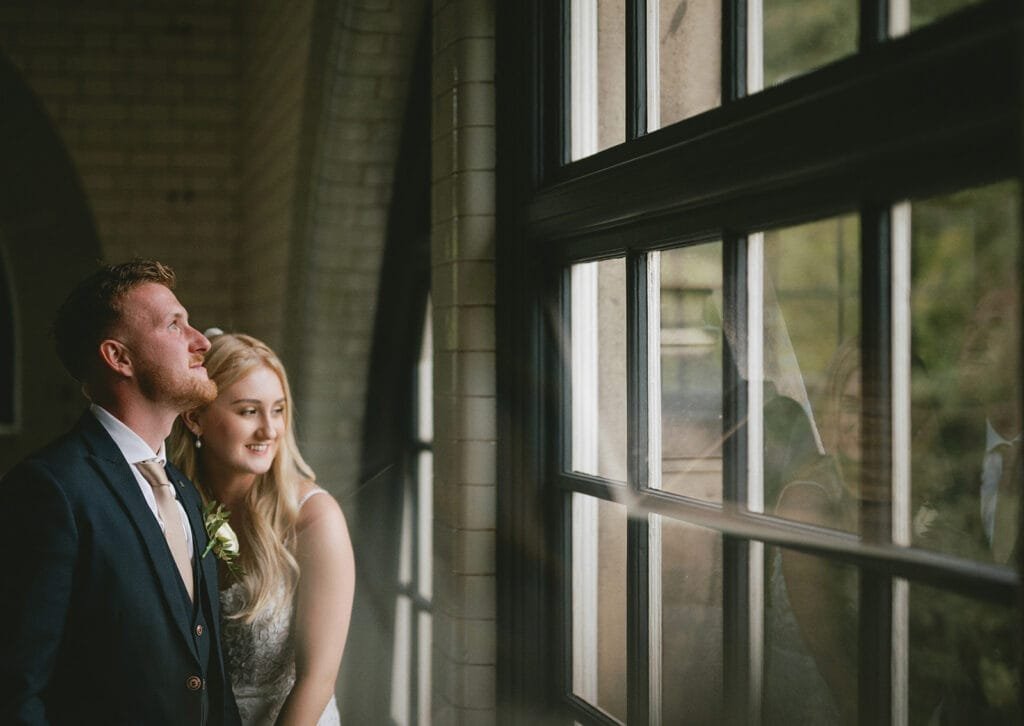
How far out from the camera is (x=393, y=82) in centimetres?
397

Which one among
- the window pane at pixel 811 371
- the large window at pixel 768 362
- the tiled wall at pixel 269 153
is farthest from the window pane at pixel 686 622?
the tiled wall at pixel 269 153

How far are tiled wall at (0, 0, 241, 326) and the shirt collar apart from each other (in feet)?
12.3

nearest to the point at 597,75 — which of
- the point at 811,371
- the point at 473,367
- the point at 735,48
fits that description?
the point at 735,48

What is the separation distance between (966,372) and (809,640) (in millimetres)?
522

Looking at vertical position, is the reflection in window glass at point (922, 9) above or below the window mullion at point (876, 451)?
above

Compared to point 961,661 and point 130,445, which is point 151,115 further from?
point 961,661

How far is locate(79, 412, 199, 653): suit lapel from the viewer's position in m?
1.92

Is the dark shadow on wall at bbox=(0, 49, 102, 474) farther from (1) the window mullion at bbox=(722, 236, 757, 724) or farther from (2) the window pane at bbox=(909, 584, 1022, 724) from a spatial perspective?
(2) the window pane at bbox=(909, 584, 1022, 724)

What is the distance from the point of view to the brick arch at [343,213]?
3867 millimetres

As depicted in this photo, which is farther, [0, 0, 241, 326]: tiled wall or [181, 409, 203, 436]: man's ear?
[0, 0, 241, 326]: tiled wall

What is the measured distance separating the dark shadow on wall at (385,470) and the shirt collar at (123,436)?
88.7 inches

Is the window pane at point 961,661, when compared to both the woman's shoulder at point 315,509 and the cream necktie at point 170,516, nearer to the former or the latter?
the cream necktie at point 170,516

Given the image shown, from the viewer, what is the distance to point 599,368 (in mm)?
→ 2322

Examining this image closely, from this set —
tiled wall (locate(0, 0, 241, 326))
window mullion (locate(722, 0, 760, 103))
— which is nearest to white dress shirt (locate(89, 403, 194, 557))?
window mullion (locate(722, 0, 760, 103))
